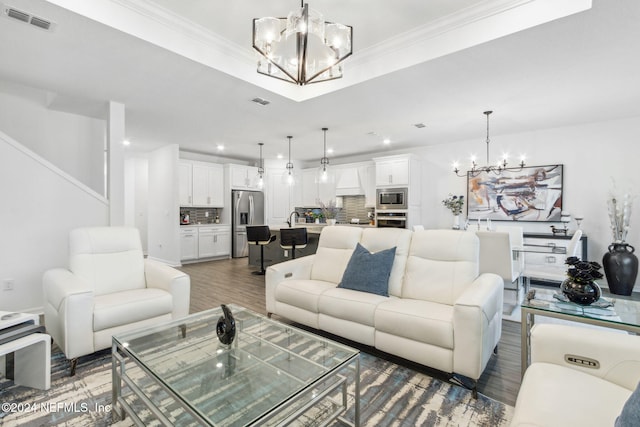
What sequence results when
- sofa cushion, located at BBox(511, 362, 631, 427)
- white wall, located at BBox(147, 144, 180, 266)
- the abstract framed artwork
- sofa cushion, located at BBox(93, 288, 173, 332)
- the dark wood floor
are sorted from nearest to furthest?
sofa cushion, located at BBox(511, 362, 631, 427) → the dark wood floor → sofa cushion, located at BBox(93, 288, 173, 332) → the abstract framed artwork → white wall, located at BBox(147, 144, 180, 266)

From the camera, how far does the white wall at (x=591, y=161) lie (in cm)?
452

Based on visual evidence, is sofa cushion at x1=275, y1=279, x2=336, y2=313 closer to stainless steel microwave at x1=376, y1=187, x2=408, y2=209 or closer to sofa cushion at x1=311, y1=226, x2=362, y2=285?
sofa cushion at x1=311, y1=226, x2=362, y2=285

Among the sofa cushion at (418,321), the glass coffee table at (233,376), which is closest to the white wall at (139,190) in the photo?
the glass coffee table at (233,376)

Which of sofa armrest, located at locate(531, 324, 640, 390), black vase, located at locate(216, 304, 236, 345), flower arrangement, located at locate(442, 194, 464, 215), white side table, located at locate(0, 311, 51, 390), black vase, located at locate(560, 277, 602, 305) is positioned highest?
flower arrangement, located at locate(442, 194, 464, 215)

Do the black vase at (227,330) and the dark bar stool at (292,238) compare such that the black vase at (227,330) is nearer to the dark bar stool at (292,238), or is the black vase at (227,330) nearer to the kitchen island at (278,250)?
the dark bar stool at (292,238)

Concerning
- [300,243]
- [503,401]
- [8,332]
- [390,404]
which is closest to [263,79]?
[300,243]

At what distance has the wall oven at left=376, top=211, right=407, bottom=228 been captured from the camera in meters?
6.29

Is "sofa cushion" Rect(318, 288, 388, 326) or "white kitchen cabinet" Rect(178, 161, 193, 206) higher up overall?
"white kitchen cabinet" Rect(178, 161, 193, 206)

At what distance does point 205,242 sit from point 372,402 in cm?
615

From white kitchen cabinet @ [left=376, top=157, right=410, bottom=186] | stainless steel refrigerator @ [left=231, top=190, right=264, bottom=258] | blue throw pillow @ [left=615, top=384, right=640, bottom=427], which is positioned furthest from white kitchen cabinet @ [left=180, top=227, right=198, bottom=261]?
blue throw pillow @ [left=615, top=384, right=640, bottom=427]

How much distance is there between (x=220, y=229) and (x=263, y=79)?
4.83 meters

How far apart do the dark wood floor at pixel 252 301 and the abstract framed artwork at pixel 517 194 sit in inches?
115

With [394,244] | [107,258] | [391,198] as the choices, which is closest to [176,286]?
[107,258]

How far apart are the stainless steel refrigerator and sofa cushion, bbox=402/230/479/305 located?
5.49m
